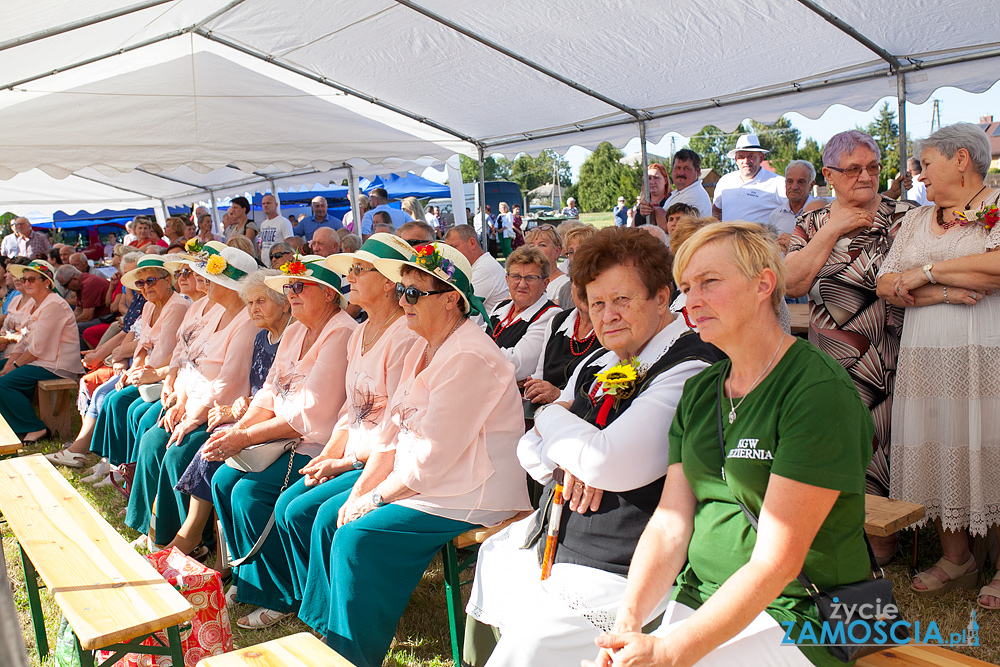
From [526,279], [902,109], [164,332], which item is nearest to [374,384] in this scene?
[526,279]

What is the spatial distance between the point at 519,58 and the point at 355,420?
13.7ft

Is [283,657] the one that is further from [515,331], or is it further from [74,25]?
[74,25]

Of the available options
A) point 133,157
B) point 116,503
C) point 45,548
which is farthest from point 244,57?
point 45,548

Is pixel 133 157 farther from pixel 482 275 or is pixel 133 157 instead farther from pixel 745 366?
pixel 745 366

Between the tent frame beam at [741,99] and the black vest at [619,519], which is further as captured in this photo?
the tent frame beam at [741,99]

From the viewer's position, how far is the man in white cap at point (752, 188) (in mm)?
6598

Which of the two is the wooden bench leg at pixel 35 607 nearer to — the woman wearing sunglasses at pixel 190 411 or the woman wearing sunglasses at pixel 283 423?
the woman wearing sunglasses at pixel 283 423

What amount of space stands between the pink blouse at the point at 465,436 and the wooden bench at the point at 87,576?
3.05 feet

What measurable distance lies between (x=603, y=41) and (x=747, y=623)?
503cm

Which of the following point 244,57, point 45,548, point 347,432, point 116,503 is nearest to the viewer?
Answer: point 45,548

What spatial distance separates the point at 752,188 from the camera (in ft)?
22.0

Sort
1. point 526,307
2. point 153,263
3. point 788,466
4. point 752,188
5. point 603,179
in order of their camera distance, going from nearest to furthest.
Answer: point 788,466 → point 526,307 → point 153,263 → point 752,188 → point 603,179

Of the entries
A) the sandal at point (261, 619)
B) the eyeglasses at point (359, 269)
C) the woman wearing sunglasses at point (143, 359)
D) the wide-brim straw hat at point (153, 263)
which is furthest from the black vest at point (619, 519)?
the wide-brim straw hat at point (153, 263)

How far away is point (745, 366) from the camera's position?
1.95 meters
